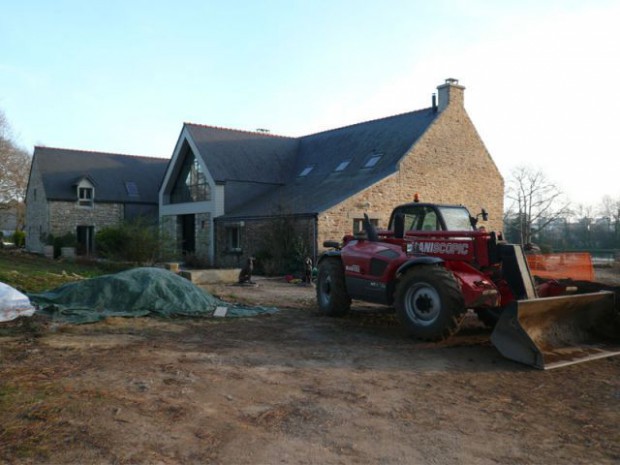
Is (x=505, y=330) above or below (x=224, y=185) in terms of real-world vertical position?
below

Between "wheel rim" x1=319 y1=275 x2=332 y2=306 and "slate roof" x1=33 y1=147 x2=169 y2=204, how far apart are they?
86.4ft

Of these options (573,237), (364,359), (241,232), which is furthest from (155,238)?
(573,237)

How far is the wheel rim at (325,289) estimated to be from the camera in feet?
34.6

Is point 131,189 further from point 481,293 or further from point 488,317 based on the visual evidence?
point 481,293

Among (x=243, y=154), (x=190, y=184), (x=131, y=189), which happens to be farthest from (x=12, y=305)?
(x=131, y=189)

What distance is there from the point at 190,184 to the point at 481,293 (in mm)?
22469

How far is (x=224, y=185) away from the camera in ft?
84.2

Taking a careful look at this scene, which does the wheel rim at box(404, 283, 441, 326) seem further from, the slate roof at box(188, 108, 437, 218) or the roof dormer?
the roof dormer

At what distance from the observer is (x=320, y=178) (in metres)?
25.7

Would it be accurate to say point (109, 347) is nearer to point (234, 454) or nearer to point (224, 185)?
point (234, 454)

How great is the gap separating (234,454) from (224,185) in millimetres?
22211

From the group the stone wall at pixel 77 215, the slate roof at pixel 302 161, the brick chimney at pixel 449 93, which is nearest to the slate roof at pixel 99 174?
the stone wall at pixel 77 215

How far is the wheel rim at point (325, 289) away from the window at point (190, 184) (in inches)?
647

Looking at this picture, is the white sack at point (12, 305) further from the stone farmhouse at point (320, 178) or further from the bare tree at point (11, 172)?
the bare tree at point (11, 172)
